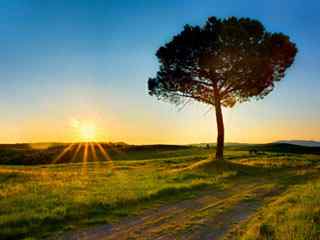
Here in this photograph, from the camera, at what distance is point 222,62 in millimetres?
33375

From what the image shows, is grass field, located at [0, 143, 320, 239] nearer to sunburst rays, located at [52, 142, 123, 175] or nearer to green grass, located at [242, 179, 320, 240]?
green grass, located at [242, 179, 320, 240]

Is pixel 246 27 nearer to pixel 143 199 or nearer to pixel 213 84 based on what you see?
pixel 213 84

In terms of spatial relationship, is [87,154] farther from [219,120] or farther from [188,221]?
[188,221]

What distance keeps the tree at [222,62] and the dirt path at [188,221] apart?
19683 millimetres

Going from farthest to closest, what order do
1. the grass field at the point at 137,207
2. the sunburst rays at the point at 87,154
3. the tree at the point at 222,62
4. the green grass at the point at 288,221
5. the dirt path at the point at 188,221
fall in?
the sunburst rays at the point at 87,154 < the tree at the point at 222,62 < the grass field at the point at 137,207 < the dirt path at the point at 188,221 < the green grass at the point at 288,221

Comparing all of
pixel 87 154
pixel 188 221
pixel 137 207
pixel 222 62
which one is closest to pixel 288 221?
pixel 188 221

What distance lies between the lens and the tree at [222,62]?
108ft

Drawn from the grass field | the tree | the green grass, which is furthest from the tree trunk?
the green grass

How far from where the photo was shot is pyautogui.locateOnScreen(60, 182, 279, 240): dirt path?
371 inches

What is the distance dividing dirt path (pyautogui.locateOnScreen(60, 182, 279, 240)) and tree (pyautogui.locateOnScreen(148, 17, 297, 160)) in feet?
64.6

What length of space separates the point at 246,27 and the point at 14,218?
27746mm

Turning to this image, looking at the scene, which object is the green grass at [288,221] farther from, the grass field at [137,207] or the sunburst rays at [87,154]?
the sunburst rays at [87,154]

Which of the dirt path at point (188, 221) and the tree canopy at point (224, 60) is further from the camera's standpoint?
the tree canopy at point (224, 60)

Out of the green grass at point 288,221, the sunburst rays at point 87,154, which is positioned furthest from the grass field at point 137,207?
the sunburst rays at point 87,154
